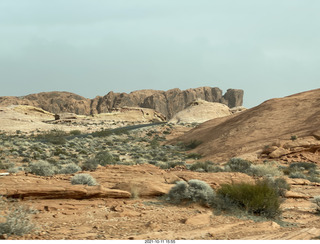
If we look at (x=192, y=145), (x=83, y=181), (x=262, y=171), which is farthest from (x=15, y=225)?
(x=192, y=145)

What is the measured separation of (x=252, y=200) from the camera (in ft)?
30.2

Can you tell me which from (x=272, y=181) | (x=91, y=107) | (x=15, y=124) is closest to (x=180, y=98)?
(x=91, y=107)

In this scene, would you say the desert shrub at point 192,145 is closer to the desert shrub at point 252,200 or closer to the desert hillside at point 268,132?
the desert hillside at point 268,132

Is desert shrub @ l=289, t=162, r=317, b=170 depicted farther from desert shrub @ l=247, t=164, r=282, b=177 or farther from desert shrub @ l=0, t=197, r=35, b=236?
desert shrub @ l=0, t=197, r=35, b=236

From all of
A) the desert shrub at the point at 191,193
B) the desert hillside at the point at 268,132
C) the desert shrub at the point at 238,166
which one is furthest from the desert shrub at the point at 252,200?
the desert hillside at the point at 268,132

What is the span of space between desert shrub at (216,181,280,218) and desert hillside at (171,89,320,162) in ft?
44.1

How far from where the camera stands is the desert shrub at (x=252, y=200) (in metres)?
9.05

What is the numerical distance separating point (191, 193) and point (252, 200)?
1.73 metres

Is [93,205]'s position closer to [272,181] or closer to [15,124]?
[272,181]

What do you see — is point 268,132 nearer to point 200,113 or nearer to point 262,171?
point 262,171

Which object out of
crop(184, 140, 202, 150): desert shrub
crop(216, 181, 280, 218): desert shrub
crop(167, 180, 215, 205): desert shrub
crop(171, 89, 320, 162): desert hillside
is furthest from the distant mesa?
crop(216, 181, 280, 218): desert shrub

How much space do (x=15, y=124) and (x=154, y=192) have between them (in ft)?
183

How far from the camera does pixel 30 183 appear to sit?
9.22 metres

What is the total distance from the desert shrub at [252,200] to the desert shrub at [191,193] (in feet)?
1.33
